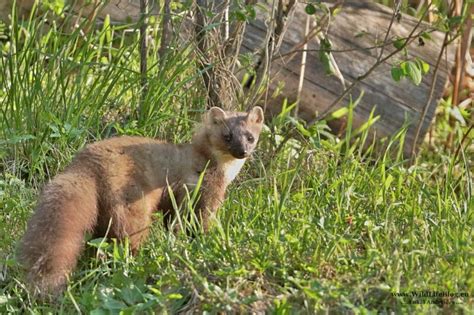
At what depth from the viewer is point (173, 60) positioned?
6.79 m

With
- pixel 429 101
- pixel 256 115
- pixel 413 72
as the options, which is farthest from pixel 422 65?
pixel 429 101

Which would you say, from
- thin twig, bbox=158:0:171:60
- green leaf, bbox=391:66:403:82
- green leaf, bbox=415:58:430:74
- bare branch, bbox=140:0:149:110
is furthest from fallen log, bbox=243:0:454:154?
green leaf, bbox=391:66:403:82

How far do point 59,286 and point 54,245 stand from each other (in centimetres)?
21

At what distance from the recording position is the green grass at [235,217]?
4.62 m

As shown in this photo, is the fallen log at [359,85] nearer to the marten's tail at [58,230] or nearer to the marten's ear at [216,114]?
the marten's ear at [216,114]

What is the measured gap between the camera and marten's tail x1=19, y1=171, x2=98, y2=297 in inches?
192

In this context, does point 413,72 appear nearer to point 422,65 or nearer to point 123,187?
point 422,65

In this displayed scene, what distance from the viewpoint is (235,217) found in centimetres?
559

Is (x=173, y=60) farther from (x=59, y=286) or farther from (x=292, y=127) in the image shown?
(x=59, y=286)

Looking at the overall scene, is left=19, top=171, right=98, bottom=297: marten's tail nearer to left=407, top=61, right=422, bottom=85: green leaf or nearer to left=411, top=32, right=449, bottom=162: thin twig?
left=407, top=61, right=422, bottom=85: green leaf

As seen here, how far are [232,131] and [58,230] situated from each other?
4.96 ft

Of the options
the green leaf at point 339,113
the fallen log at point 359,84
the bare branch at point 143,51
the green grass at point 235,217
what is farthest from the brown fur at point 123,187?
the fallen log at point 359,84

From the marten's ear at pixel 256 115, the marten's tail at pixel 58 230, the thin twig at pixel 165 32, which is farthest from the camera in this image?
the thin twig at pixel 165 32

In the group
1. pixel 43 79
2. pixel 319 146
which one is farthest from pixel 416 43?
pixel 43 79
